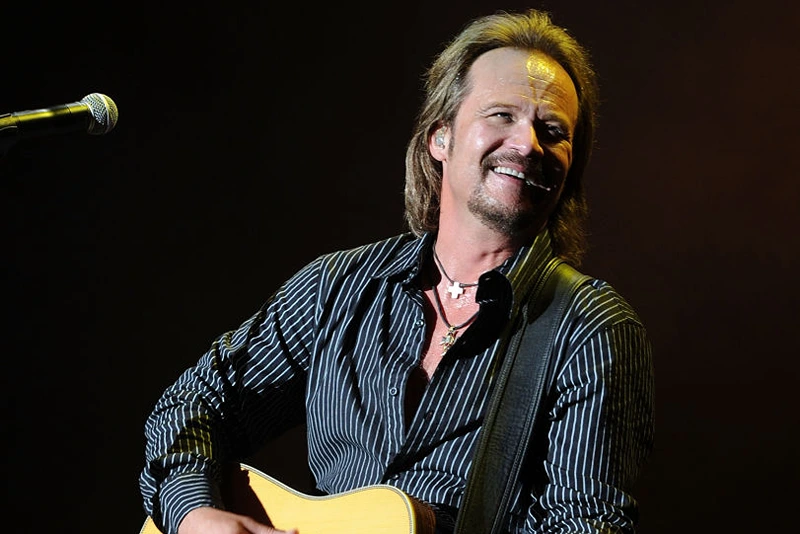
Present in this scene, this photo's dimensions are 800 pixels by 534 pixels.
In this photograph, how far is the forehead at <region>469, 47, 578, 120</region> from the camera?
230 cm

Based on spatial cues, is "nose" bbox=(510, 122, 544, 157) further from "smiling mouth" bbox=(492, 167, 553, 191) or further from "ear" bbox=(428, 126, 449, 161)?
"ear" bbox=(428, 126, 449, 161)

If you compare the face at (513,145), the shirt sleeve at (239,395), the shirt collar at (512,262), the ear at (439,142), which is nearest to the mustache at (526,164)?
the face at (513,145)

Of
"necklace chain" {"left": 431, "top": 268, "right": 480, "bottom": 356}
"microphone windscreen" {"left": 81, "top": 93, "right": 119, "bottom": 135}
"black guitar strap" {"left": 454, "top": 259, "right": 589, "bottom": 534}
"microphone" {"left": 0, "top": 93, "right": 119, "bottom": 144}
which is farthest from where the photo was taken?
"necklace chain" {"left": 431, "top": 268, "right": 480, "bottom": 356}

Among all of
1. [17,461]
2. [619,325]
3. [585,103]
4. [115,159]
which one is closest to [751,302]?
[585,103]

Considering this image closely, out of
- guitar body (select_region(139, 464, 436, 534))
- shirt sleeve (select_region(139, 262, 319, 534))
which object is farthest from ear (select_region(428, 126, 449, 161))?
guitar body (select_region(139, 464, 436, 534))

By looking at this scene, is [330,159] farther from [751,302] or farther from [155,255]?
[751,302]

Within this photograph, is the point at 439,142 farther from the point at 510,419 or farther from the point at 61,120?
the point at 61,120

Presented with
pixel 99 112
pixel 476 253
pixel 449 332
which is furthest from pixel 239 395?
pixel 99 112

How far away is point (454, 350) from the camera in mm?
2090

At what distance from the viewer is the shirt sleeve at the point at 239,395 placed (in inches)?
86.6

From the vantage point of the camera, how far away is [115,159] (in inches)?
129

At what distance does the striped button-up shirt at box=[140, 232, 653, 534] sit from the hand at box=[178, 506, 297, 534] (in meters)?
0.03

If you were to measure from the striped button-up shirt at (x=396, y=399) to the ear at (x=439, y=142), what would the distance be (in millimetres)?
244

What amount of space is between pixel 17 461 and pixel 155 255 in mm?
806
